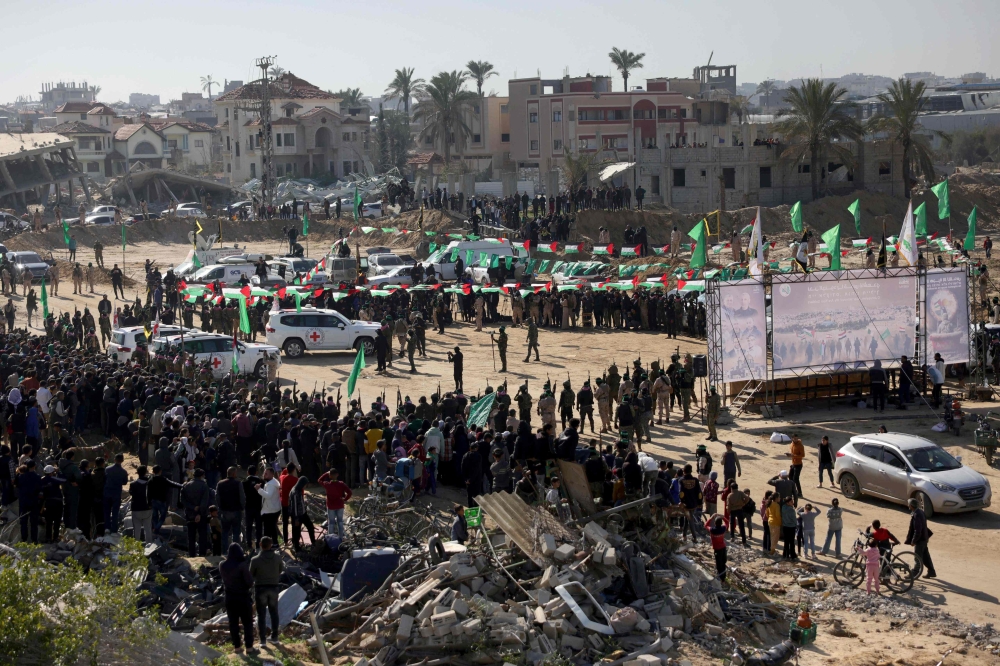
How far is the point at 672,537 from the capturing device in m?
15.8

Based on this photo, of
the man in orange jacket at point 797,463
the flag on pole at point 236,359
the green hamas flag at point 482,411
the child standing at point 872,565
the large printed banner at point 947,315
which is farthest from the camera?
the flag on pole at point 236,359

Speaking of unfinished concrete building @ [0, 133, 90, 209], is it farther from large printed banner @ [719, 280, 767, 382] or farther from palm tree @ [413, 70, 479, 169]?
large printed banner @ [719, 280, 767, 382]

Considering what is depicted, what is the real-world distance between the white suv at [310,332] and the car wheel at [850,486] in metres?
14.4

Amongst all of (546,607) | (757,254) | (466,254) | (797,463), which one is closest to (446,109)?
(466,254)

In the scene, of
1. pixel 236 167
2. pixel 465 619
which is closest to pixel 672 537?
pixel 465 619

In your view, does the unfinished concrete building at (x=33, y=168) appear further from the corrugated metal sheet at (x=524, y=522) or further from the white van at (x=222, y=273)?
the corrugated metal sheet at (x=524, y=522)

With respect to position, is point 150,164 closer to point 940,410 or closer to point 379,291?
point 379,291

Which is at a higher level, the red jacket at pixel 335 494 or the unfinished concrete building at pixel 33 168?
the unfinished concrete building at pixel 33 168

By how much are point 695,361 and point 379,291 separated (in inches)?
496

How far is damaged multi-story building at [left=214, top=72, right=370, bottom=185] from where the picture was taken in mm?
80562

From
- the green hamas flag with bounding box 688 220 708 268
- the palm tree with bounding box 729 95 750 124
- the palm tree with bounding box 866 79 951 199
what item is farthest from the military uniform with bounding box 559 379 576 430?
the palm tree with bounding box 729 95 750 124

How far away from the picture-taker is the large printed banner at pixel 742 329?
24531 millimetres

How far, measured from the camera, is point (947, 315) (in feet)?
85.8

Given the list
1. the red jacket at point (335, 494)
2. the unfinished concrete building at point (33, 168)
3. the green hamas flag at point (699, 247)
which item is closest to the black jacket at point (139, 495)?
the red jacket at point (335, 494)
